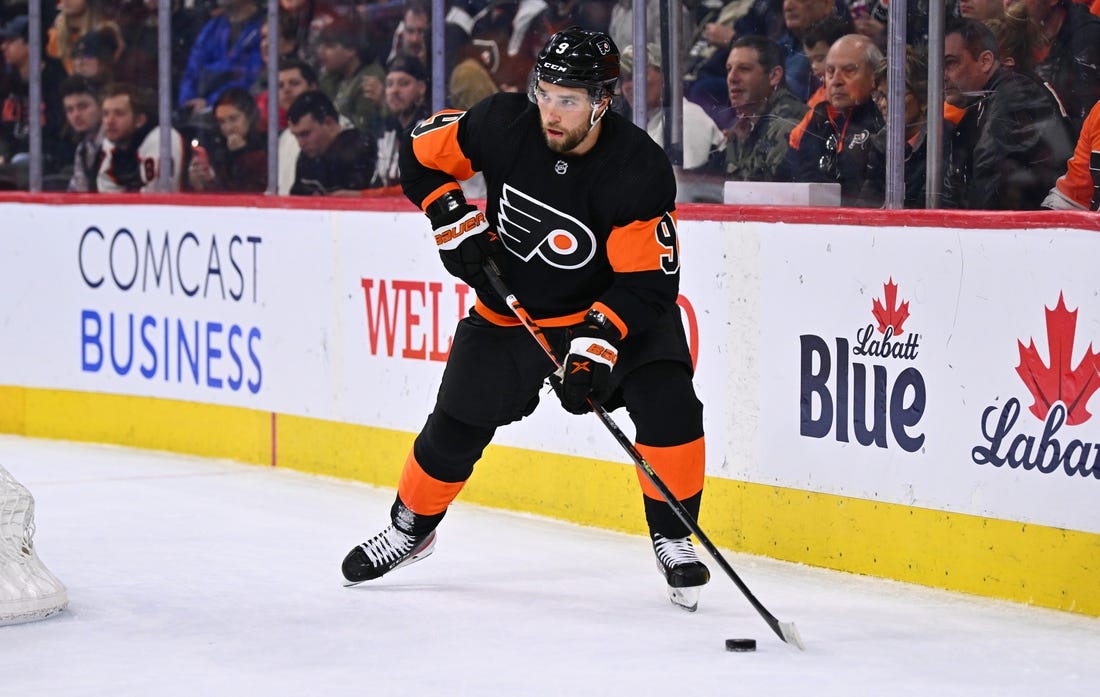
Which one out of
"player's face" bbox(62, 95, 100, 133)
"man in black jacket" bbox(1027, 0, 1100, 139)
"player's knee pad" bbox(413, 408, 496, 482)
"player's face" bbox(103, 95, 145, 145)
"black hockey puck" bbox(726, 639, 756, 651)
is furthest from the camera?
"player's face" bbox(62, 95, 100, 133)

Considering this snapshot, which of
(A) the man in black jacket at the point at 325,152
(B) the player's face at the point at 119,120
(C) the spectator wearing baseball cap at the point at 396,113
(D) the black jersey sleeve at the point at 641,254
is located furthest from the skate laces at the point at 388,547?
(B) the player's face at the point at 119,120

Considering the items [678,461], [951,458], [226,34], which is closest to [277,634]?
[678,461]

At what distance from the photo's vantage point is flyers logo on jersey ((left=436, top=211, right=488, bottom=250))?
3723 mm

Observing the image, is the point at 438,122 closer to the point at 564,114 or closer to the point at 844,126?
the point at 564,114

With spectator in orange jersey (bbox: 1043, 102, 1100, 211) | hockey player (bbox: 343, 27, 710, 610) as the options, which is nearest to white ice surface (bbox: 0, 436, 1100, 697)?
hockey player (bbox: 343, 27, 710, 610)

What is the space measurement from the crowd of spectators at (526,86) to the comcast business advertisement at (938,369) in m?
0.28

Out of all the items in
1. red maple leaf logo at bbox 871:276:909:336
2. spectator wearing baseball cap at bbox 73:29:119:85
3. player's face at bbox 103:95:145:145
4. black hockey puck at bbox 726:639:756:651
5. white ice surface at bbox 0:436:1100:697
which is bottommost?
white ice surface at bbox 0:436:1100:697

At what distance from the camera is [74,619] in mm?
3613

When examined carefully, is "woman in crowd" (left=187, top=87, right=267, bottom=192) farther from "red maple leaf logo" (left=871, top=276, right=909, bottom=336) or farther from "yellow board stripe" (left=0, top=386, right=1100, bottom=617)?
"red maple leaf logo" (left=871, top=276, right=909, bottom=336)

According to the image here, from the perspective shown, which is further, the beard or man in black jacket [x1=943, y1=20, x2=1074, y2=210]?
man in black jacket [x1=943, y1=20, x2=1074, y2=210]

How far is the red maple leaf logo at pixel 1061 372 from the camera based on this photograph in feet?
11.9

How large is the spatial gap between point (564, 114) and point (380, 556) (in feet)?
3.55

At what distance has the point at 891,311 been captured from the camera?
4039 millimetres

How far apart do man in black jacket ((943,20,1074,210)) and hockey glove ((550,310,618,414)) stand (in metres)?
1.14
